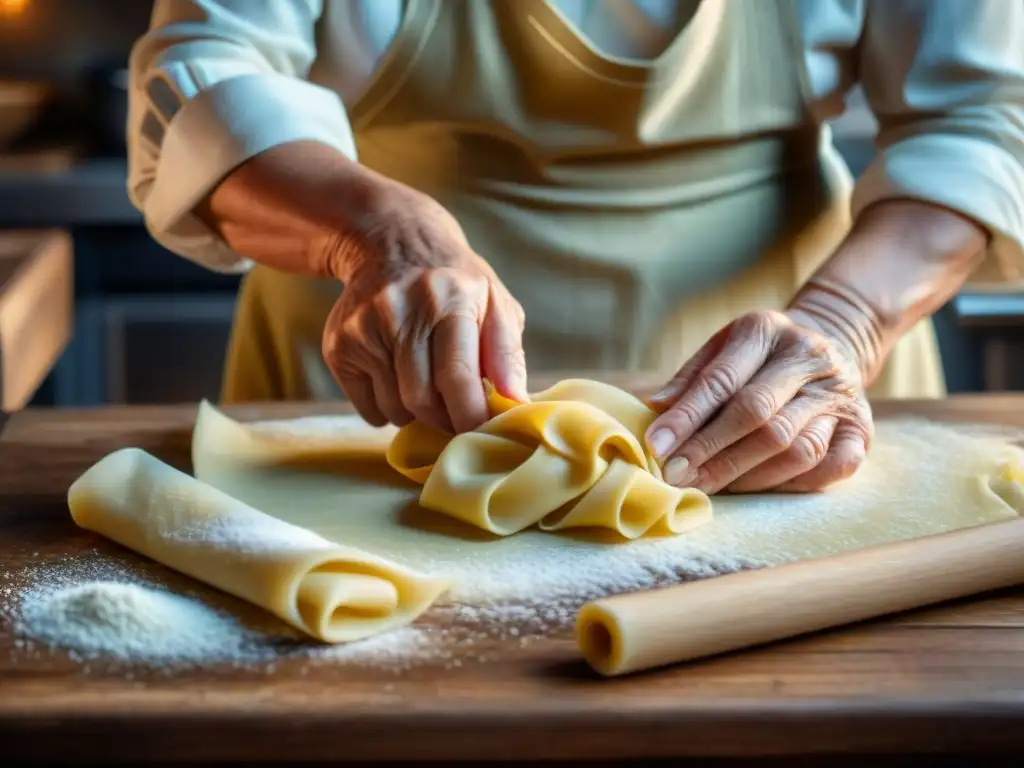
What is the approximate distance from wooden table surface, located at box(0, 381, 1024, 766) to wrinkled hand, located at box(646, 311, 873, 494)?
300 millimetres

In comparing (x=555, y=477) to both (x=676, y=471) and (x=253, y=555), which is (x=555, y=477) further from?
(x=253, y=555)

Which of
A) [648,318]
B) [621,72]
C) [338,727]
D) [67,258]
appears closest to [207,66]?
[621,72]

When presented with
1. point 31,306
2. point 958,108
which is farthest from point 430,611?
point 31,306

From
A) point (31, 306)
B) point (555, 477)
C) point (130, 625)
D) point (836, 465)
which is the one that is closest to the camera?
point (130, 625)

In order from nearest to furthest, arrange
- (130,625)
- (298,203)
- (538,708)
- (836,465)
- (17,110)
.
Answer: (538,708) < (130,625) < (836,465) < (298,203) < (17,110)

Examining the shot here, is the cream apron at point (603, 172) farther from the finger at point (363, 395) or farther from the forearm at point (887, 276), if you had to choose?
the finger at point (363, 395)

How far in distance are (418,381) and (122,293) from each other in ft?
6.52

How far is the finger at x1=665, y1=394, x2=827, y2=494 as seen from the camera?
117 centimetres

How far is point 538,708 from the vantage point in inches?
31.0

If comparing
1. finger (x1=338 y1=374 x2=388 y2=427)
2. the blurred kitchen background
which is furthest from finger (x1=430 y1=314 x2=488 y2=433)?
the blurred kitchen background

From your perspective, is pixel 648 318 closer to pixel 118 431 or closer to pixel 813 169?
pixel 813 169

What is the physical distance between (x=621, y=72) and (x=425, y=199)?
0.33 metres

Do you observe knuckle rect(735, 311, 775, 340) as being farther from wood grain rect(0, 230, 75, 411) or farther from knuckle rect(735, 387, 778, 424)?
wood grain rect(0, 230, 75, 411)

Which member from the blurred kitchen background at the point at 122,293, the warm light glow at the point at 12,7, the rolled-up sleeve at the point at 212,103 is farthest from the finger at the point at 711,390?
the warm light glow at the point at 12,7
